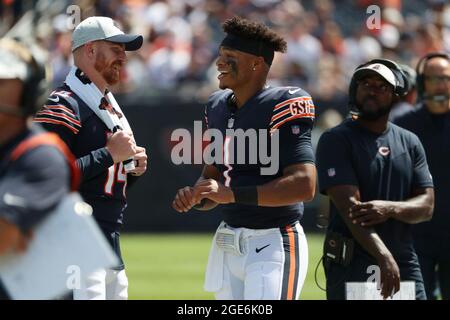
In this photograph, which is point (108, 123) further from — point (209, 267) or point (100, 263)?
point (100, 263)

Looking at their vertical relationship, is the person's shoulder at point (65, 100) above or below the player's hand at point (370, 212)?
above

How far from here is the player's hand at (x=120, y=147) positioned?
5.73m

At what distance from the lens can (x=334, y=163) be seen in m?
6.22

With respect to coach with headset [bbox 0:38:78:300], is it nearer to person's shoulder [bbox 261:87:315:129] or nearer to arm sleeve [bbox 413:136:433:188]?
person's shoulder [bbox 261:87:315:129]

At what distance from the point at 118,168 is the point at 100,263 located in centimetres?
225

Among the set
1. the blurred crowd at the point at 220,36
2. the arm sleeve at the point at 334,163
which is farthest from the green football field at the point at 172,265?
the arm sleeve at the point at 334,163

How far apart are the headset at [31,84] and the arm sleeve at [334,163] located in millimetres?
2570

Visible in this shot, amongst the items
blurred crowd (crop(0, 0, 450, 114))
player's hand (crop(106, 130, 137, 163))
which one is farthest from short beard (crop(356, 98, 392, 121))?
blurred crowd (crop(0, 0, 450, 114))

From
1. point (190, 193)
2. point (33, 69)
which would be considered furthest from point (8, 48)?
point (190, 193)

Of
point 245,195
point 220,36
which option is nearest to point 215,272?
point 245,195

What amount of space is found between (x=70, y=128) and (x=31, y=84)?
183 cm

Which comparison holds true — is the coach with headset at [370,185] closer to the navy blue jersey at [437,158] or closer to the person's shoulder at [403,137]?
the person's shoulder at [403,137]

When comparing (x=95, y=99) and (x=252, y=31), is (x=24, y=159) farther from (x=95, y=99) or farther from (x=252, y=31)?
(x=252, y=31)

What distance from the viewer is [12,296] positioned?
391cm
